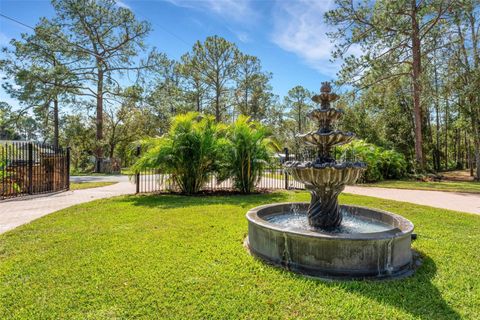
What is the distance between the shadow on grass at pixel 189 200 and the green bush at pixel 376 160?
5666 mm

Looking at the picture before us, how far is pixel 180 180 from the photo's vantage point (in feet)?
28.9

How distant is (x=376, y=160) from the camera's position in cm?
1346

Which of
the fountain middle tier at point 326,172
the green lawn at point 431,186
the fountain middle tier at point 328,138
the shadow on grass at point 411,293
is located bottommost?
the shadow on grass at point 411,293

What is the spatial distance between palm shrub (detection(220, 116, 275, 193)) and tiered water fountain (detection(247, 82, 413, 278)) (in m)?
4.36

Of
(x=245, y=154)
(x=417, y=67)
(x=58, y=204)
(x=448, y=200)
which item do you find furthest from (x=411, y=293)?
(x=417, y=67)

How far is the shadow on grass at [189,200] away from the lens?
283 inches

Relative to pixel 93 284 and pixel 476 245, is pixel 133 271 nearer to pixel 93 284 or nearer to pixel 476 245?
pixel 93 284

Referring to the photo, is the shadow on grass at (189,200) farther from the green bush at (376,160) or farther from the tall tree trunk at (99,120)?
the tall tree trunk at (99,120)

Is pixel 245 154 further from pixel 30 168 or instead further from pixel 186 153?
pixel 30 168

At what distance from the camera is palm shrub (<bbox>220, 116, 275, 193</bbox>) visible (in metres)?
8.88

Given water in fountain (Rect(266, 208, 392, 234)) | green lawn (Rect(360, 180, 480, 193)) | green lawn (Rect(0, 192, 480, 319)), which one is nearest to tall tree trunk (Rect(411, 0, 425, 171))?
green lawn (Rect(360, 180, 480, 193))

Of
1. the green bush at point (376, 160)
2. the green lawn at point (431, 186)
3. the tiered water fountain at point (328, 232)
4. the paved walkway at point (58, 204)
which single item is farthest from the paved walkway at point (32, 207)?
the green lawn at point (431, 186)

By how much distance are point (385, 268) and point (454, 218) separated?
410 centimetres

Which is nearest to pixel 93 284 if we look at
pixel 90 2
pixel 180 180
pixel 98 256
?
pixel 98 256
